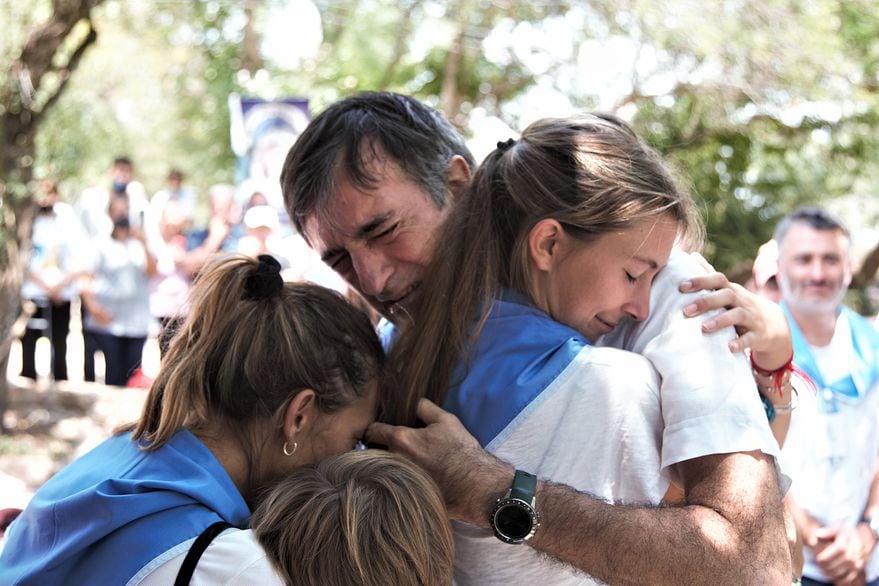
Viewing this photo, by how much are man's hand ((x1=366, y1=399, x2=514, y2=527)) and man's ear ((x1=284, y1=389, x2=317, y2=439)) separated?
179 millimetres

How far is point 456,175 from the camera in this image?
2301 millimetres

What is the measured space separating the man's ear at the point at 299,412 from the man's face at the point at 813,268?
2739mm

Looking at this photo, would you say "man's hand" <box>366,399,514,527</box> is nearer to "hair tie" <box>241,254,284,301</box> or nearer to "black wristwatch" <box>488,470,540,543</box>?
"black wristwatch" <box>488,470,540,543</box>

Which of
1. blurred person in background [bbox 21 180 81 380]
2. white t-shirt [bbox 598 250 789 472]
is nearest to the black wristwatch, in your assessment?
white t-shirt [bbox 598 250 789 472]

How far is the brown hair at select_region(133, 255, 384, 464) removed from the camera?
172 cm

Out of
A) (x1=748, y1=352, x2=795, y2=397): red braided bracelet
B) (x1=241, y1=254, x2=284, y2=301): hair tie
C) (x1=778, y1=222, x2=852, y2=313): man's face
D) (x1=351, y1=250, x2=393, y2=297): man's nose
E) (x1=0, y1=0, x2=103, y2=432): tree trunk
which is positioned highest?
(x1=241, y1=254, x2=284, y2=301): hair tie

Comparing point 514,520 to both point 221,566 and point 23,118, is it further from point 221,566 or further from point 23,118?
point 23,118

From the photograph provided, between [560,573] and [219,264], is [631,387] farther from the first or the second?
[219,264]

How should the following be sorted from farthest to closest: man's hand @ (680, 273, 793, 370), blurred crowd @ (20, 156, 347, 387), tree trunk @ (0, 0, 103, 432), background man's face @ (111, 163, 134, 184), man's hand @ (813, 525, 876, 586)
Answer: background man's face @ (111, 163, 134, 184), blurred crowd @ (20, 156, 347, 387), tree trunk @ (0, 0, 103, 432), man's hand @ (813, 525, 876, 586), man's hand @ (680, 273, 793, 370)

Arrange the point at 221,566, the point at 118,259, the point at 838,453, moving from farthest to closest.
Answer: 1. the point at 118,259
2. the point at 838,453
3. the point at 221,566

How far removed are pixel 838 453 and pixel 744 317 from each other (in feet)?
6.87

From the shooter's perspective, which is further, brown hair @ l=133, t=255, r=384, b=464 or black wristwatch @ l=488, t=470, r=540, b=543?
brown hair @ l=133, t=255, r=384, b=464

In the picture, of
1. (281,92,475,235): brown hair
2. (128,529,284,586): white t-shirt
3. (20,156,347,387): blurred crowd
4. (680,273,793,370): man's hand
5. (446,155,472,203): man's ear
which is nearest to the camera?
(128,529,284,586): white t-shirt

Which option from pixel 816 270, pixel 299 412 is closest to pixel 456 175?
pixel 299 412
